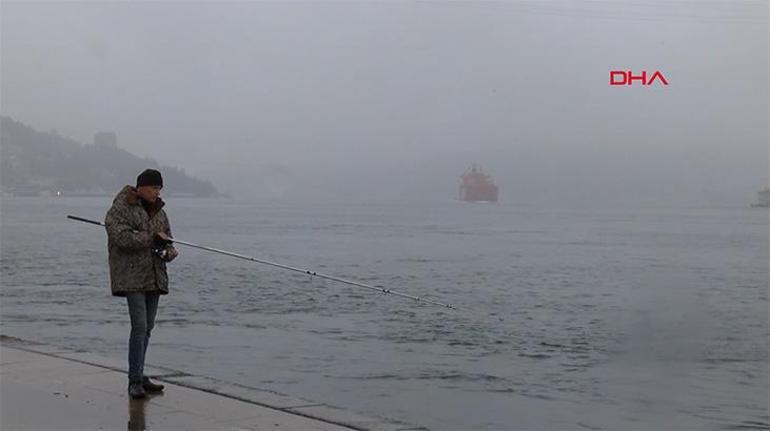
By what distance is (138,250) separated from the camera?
6.75 meters

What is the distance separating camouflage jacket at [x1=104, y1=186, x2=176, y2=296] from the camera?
21.9 ft

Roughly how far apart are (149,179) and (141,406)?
1.55m

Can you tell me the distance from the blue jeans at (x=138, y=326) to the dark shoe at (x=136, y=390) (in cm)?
3

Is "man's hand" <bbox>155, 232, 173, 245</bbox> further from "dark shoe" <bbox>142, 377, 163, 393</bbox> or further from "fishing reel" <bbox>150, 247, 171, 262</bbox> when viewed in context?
"dark shoe" <bbox>142, 377, 163, 393</bbox>

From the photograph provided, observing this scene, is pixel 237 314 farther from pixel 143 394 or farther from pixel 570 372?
pixel 143 394

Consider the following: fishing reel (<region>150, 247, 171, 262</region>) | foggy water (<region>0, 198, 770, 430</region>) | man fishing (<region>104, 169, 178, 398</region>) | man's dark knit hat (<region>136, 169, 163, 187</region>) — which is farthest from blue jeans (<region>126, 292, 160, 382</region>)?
foggy water (<region>0, 198, 770, 430</region>)

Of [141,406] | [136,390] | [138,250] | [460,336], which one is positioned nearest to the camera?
[141,406]

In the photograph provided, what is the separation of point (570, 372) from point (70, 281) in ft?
66.2

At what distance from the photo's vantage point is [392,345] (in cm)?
1758

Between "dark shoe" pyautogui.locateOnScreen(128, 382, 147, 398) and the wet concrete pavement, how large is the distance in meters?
0.05

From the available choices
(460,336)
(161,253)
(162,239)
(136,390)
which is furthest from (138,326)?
(460,336)

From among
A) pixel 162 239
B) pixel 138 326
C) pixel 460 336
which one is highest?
→ pixel 162 239

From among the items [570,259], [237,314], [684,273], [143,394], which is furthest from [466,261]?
[143,394]

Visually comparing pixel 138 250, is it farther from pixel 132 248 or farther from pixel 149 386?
pixel 149 386
